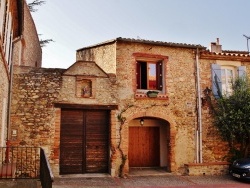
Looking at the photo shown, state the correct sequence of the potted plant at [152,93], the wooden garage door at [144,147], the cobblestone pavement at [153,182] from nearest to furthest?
the cobblestone pavement at [153,182], the potted plant at [152,93], the wooden garage door at [144,147]

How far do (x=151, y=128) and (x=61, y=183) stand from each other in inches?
238

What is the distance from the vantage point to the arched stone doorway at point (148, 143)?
1503 centimetres

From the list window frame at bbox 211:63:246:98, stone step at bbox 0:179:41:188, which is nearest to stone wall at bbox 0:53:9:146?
stone step at bbox 0:179:41:188

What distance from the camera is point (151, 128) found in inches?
608

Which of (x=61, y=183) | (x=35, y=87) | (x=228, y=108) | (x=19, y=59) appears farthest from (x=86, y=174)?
(x=228, y=108)

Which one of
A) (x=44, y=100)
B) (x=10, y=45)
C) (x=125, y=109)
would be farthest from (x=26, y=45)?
(x=125, y=109)

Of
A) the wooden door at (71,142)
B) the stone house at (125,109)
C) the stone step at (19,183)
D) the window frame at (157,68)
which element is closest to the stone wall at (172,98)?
the stone house at (125,109)

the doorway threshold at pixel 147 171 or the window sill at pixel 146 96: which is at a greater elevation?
the window sill at pixel 146 96

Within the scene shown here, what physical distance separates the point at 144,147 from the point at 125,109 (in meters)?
3.00

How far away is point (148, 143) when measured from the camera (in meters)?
15.3

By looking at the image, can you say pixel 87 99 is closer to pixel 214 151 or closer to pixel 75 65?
pixel 75 65

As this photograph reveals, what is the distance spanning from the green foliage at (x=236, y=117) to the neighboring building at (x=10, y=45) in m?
9.48

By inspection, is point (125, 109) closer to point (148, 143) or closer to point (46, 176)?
point (148, 143)

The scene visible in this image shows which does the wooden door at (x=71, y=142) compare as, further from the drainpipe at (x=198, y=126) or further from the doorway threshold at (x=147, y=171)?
the drainpipe at (x=198, y=126)
